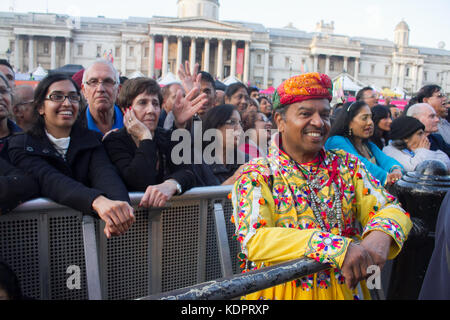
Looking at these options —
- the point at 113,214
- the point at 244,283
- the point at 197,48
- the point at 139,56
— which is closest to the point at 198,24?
the point at 197,48

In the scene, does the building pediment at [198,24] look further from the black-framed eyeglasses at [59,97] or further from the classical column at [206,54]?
the black-framed eyeglasses at [59,97]

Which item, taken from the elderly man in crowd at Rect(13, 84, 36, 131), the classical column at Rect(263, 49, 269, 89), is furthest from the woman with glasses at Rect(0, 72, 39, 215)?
the classical column at Rect(263, 49, 269, 89)

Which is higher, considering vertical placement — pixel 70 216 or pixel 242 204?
pixel 242 204

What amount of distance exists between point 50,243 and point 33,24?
2457 inches

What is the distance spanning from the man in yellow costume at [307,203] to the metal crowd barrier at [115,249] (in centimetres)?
62

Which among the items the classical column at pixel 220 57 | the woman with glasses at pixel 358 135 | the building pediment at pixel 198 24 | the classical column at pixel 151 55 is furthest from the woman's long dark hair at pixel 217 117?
the building pediment at pixel 198 24

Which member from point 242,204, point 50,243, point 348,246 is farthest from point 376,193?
point 50,243

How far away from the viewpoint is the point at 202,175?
3090mm

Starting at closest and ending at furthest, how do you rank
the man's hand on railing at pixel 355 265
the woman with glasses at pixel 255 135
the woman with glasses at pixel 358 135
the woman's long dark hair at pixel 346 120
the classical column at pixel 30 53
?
the man's hand on railing at pixel 355 265, the woman with glasses at pixel 358 135, the woman's long dark hair at pixel 346 120, the woman with glasses at pixel 255 135, the classical column at pixel 30 53

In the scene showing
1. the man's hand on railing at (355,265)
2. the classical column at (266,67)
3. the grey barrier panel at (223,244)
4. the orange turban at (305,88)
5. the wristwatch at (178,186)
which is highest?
the classical column at (266,67)

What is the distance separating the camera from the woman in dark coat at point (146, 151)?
7.68 ft

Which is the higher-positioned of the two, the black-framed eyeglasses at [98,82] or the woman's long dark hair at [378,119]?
the black-framed eyeglasses at [98,82]

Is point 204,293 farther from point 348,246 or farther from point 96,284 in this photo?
point 96,284

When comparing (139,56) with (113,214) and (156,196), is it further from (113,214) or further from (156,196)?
(113,214)
